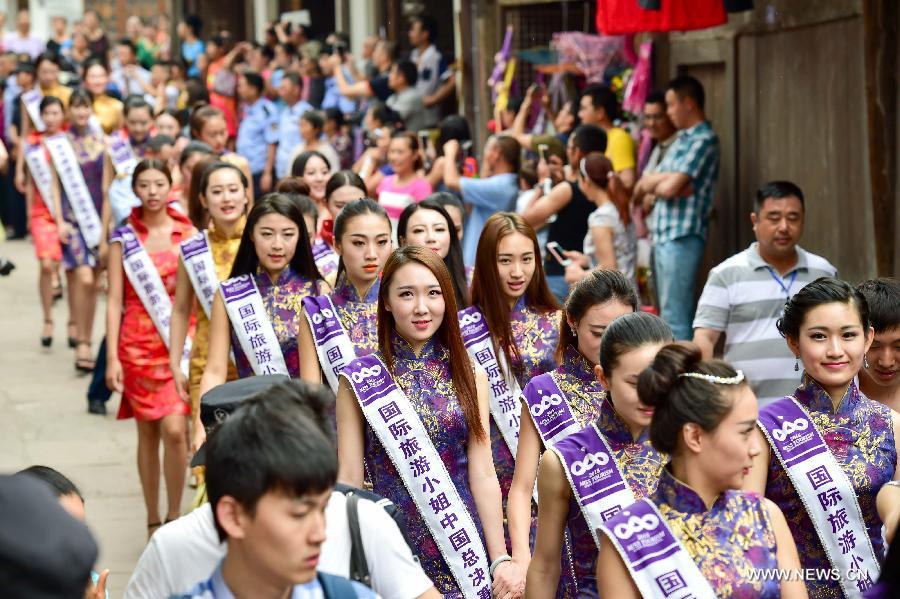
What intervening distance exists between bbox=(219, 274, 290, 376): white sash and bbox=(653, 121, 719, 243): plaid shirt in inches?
125

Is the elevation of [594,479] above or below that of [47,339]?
above

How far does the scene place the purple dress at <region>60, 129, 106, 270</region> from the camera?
1088 cm

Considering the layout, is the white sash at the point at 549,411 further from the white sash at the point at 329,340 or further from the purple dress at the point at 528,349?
the white sash at the point at 329,340

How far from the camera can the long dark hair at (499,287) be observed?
5215 mm

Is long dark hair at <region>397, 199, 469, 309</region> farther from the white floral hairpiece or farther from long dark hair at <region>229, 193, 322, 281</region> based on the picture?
the white floral hairpiece

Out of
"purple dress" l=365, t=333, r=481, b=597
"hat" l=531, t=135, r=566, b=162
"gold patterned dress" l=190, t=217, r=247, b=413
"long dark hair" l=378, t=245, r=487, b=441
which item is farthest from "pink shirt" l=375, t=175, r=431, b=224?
"purple dress" l=365, t=333, r=481, b=597

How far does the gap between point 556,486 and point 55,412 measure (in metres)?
6.96

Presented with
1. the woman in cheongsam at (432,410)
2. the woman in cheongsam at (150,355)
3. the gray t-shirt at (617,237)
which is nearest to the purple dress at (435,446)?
the woman in cheongsam at (432,410)

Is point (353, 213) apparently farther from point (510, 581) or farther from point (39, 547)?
point (39, 547)

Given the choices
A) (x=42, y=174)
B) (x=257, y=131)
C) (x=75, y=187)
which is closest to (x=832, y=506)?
(x=75, y=187)

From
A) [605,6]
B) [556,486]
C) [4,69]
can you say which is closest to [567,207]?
[605,6]

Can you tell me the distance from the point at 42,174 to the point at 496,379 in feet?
23.0

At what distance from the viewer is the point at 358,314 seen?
5.36 meters

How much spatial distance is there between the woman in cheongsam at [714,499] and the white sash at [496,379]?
1938mm
